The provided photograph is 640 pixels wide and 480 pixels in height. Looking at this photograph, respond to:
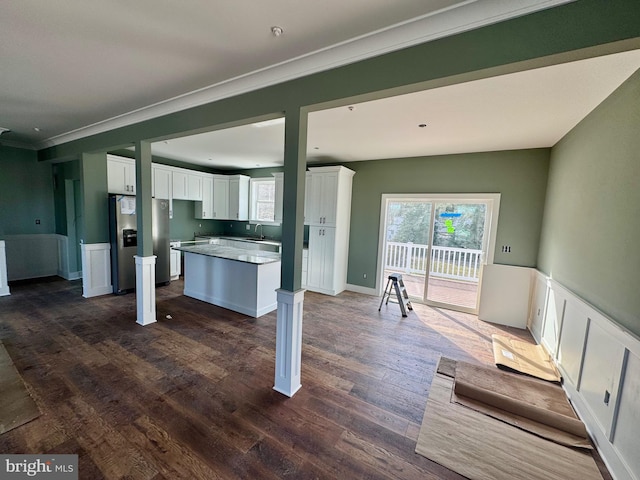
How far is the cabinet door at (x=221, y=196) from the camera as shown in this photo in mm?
6668

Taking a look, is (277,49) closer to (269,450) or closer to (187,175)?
(269,450)

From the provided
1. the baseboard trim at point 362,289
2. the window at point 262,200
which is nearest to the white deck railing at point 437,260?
the baseboard trim at point 362,289

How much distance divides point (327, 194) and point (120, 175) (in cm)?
390

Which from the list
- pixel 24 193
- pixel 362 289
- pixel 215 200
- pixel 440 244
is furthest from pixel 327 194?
pixel 24 193

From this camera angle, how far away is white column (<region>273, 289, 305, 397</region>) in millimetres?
2219

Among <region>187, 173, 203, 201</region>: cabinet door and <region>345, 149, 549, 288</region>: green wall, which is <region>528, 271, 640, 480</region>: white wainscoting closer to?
<region>345, 149, 549, 288</region>: green wall

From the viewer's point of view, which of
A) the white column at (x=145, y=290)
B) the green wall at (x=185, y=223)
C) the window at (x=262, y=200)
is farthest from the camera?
the window at (x=262, y=200)

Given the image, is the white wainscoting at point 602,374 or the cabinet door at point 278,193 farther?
the cabinet door at point 278,193

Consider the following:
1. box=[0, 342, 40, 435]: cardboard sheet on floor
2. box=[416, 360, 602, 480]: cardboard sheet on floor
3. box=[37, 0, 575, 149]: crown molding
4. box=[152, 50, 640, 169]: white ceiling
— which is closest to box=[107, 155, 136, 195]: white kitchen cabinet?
box=[152, 50, 640, 169]: white ceiling

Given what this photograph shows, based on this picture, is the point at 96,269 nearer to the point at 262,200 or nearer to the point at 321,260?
the point at 262,200

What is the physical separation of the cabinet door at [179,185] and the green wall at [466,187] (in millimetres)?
3786

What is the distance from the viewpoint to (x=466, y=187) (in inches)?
171

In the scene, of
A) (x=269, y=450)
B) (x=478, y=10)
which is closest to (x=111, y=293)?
(x=269, y=450)

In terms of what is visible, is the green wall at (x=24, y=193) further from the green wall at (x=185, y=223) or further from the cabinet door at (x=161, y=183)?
the green wall at (x=185, y=223)
